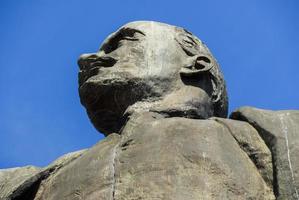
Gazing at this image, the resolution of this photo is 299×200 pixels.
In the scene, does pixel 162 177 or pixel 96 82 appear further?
pixel 96 82

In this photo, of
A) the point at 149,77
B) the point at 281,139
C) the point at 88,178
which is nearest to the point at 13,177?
the point at 88,178

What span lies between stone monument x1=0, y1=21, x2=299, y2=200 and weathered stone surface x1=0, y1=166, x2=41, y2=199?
14 millimetres

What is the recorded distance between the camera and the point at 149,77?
9.83m

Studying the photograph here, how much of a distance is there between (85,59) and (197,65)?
115cm

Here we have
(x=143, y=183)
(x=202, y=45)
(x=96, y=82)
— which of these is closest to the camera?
(x=143, y=183)

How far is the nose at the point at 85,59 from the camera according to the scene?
10.2 meters

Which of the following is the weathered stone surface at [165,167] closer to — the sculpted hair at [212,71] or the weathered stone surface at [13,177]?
the weathered stone surface at [13,177]

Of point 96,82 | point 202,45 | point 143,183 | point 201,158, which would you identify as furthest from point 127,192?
point 202,45

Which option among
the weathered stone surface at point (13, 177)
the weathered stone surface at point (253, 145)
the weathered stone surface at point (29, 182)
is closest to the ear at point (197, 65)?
the weathered stone surface at point (253, 145)

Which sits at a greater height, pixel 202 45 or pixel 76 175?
pixel 202 45

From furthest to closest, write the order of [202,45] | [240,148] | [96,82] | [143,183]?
[202,45], [96,82], [240,148], [143,183]

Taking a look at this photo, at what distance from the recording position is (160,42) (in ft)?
33.6

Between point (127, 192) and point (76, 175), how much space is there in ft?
2.47

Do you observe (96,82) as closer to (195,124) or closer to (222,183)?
(195,124)
